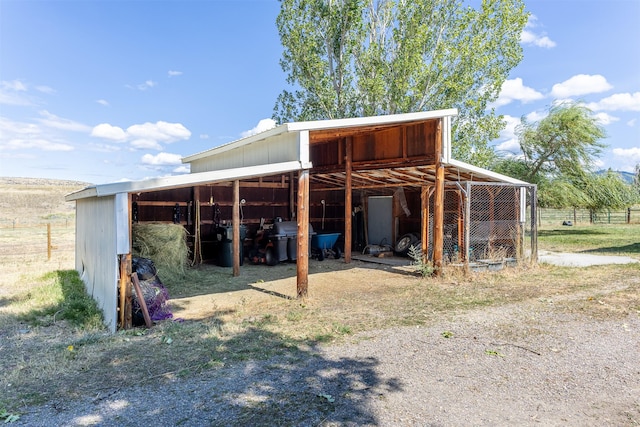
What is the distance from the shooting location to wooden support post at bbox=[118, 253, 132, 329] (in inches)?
193

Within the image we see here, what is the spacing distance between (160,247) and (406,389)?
6556mm

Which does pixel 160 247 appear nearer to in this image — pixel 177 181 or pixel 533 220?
pixel 177 181

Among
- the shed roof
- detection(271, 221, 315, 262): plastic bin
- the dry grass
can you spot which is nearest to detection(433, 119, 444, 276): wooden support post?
the shed roof

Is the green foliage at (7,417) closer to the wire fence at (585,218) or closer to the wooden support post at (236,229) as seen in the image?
the wooden support post at (236,229)

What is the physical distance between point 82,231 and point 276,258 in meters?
4.52

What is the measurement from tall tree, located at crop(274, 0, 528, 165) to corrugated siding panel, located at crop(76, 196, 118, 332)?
10577mm

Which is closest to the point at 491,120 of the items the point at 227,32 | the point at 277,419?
the point at 227,32

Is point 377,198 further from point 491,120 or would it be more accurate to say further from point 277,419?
point 277,419

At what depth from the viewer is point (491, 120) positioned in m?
15.0

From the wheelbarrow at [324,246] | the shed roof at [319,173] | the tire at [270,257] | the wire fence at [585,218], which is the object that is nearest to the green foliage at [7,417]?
the shed roof at [319,173]

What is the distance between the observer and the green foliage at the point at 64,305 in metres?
5.26

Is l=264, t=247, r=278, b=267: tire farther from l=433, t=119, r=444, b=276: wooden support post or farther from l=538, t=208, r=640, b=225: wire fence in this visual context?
l=538, t=208, r=640, b=225: wire fence

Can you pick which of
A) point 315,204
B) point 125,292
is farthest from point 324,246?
point 125,292

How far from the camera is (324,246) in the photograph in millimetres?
11414
